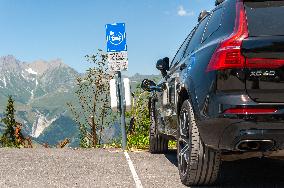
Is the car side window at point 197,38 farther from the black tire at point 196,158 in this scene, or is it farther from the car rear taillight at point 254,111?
the car rear taillight at point 254,111

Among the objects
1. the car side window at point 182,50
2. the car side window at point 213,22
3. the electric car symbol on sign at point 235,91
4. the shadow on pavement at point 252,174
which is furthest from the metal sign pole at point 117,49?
the electric car symbol on sign at point 235,91

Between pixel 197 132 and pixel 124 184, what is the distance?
3.64ft

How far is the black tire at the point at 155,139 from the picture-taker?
7.18 m

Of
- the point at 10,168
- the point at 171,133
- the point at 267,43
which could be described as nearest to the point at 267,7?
the point at 267,43

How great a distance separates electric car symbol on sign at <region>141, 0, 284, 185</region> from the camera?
3.34 m

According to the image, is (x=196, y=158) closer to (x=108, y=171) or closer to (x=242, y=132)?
(x=242, y=132)

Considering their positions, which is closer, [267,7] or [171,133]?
[267,7]

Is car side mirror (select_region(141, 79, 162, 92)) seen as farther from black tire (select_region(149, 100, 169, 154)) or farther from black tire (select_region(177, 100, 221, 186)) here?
black tire (select_region(177, 100, 221, 186))

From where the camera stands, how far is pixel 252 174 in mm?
5137

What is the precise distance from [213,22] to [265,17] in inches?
34.9

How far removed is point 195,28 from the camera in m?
5.64

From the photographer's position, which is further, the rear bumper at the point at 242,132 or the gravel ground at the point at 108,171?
the gravel ground at the point at 108,171

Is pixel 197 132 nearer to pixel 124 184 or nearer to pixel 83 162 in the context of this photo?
pixel 124 184

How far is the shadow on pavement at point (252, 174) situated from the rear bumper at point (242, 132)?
1.06 m
